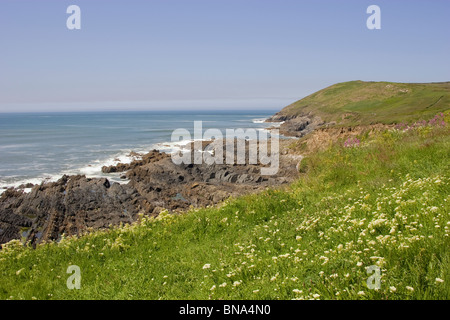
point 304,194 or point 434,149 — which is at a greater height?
point 434,149

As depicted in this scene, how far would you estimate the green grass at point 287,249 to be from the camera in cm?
411

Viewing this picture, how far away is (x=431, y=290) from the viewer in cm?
347

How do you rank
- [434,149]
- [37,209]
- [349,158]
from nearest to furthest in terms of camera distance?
1. [434,149]
2. [349,158]
3. [37,209]

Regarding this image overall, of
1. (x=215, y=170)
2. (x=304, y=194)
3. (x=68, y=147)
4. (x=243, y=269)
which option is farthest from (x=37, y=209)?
(x=68, y=147)

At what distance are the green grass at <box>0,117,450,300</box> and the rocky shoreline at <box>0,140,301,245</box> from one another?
1360 centimetres

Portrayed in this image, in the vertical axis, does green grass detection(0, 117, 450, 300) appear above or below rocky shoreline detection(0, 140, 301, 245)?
above

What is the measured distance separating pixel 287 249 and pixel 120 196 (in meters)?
25.8

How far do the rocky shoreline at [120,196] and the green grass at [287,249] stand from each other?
13595 mm

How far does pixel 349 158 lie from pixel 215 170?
24034 mm

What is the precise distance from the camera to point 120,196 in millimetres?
29484

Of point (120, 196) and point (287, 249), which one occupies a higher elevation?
point (287, 249)

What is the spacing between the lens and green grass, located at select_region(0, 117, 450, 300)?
411cm

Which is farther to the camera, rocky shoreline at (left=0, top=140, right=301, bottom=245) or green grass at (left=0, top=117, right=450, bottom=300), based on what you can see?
rocky shoreline at (left=0, top=140, right=301, bottom=245)
